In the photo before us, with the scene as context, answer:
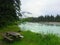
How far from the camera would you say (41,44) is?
989 centimetres

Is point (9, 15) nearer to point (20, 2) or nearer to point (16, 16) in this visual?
point (16, 16)

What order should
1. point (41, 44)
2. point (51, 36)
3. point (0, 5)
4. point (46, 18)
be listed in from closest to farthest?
point (41, 44) → point (51, 36) → point (0, 5) → point (46, 18)

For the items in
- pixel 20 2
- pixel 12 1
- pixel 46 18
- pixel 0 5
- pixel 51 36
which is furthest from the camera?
pixel 46 18

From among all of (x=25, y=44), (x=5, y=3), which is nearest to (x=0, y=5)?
(x=5, y=3)

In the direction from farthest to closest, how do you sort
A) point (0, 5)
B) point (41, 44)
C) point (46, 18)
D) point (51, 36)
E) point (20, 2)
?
point (46, 18) → point (20, 2) → point (0, 5) → point (51, 36) → point (41, 44)

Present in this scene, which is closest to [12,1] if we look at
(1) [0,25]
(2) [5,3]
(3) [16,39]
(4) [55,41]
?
(2) [5,3]

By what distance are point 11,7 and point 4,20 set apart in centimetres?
161

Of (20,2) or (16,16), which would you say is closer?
(16,16)

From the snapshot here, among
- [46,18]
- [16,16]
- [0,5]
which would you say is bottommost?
[46,18]

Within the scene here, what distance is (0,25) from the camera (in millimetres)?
19719

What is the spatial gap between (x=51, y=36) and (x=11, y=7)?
9258mm

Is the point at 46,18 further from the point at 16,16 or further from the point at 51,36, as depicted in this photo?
the point at 51,36

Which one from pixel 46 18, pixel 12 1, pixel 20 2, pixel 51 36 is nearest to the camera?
pixel 51 36

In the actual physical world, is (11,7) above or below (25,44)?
above
